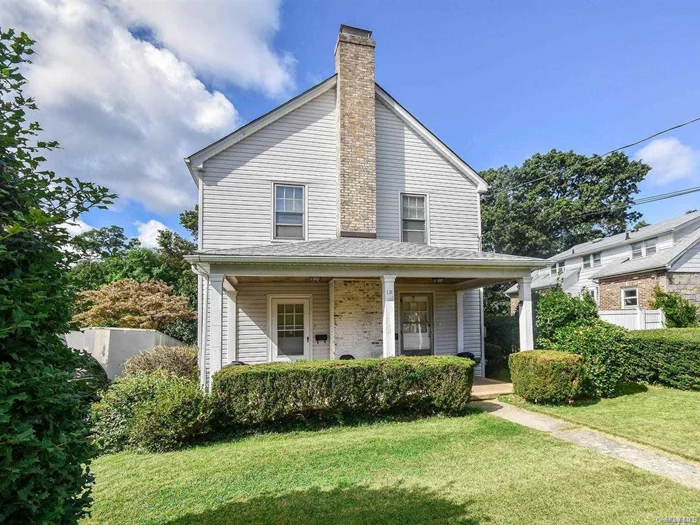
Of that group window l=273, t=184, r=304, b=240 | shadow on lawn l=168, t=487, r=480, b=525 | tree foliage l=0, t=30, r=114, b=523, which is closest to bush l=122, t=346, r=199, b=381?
window l=273, t=184, r=304, b=240

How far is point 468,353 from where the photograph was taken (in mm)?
10922

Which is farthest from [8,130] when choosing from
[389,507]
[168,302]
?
[168,302]

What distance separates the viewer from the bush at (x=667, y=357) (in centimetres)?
888

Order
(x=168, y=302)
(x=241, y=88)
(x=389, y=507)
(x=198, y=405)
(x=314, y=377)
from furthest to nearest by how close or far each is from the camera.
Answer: (x=168, y=302), (x=241, y=88), (x=314, y=377), (x=198, y=405), (x=389, y=507)

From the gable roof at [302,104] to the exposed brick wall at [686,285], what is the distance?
11.3 metres

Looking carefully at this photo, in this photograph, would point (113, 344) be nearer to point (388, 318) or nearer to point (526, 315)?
point (388, 318)

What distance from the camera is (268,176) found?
1070 centimetres

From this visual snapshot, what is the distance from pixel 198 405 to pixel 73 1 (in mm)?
6763

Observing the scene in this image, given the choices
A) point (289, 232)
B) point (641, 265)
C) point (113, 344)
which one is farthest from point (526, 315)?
point (641, 265)

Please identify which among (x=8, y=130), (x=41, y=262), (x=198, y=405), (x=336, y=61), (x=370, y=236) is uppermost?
(x=336, y=61)

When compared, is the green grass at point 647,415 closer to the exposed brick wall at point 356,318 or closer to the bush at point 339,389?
the bush at point 339,389

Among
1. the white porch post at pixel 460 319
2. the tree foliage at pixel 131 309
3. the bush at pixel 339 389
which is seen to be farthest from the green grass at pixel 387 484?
the tree foliage at pixel 131 309

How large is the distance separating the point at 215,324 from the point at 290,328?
3.18 metres

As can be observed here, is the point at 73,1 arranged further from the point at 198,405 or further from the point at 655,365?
the point at 655,365
